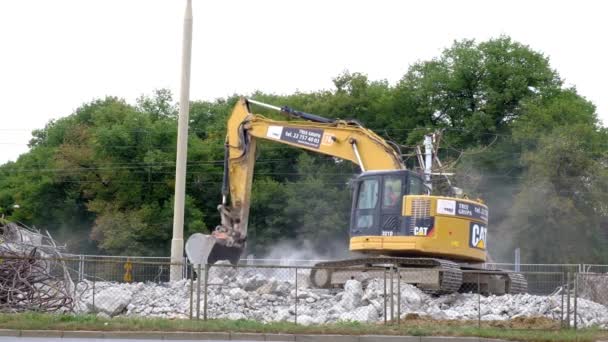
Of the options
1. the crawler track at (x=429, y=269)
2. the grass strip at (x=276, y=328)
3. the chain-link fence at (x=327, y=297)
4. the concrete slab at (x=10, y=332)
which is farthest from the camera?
the crawler track at (x=429, y=269)

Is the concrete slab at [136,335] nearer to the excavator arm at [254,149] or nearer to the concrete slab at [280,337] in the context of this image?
the concrete slab at [280,337]

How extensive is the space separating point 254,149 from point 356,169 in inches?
1021

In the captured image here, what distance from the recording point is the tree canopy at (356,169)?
160 ft

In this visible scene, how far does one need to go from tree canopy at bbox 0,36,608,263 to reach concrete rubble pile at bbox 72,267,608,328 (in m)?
23.7

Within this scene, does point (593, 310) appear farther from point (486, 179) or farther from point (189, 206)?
point (189, 206)

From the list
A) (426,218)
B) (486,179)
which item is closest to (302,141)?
(426,218)

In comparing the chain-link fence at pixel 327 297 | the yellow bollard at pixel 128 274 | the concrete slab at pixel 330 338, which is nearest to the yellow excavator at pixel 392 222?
the chain-link fence at pixel 327 297

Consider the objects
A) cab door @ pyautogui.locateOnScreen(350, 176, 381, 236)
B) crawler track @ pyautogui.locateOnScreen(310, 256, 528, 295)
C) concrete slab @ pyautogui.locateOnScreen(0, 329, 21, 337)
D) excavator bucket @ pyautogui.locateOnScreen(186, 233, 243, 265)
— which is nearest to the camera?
concrete slab @ pyautogui.locateOnScreen(0, 329, 21, 337)

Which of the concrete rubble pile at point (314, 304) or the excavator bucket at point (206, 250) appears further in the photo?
the excavator bucket at point (206, 250)

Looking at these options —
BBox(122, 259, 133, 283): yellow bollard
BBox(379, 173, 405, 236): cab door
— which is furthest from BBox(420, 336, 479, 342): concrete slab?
BBox(122, 259, 133, 283): yellow bollard

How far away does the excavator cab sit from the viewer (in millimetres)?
26514

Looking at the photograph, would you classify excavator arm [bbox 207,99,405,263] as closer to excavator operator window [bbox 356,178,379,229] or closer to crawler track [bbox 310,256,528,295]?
excavator operator window [bbox 356,178,379,229]

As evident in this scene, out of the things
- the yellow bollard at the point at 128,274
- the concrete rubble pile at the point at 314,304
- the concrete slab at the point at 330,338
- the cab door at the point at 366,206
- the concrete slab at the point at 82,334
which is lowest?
the concrete slab at the point at 82,334

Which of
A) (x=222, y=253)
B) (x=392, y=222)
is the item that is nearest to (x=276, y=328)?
(x=392, y=222)
